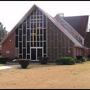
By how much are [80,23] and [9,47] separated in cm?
1792

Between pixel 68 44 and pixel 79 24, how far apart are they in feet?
54.0

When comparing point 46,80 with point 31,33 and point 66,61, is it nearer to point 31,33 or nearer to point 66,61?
point 66,61

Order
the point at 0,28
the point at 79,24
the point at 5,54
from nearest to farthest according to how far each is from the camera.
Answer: the point at 5,54
the point at 79,24
the point at 0,28

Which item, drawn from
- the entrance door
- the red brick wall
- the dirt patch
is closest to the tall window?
the entrance door

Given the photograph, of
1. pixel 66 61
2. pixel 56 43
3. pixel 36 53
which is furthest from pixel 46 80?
pixel 36 53

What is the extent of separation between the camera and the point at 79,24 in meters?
57.9

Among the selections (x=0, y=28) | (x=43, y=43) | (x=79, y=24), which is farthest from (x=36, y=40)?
→ (x=0, y=28)

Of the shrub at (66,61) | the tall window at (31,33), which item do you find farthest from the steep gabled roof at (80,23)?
the shrub at (66,61)

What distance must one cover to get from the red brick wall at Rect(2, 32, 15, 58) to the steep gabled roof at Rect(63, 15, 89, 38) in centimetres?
1635

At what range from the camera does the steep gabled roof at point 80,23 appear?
57.2m

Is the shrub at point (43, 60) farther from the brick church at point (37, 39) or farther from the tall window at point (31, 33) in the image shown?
the tall window at point (31, 33)

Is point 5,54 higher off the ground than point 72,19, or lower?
lower

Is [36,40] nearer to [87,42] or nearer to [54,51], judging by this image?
[54,51]

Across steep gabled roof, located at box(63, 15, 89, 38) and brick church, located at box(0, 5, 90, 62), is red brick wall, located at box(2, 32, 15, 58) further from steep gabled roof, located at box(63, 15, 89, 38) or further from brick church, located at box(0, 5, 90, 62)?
steep gabled roof, located at box(63, 15, 89, 38)
